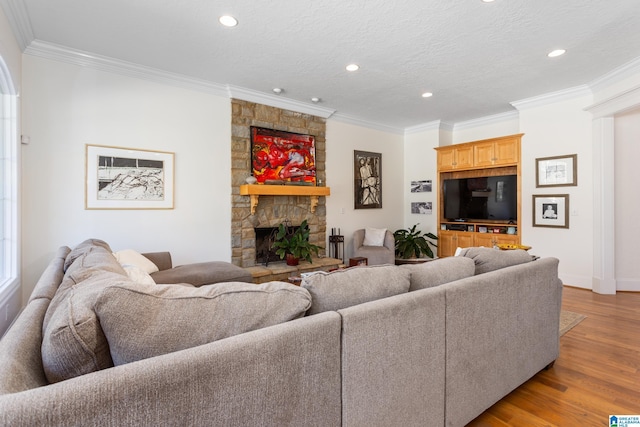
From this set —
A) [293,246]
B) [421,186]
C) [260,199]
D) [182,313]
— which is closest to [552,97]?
[421,186]

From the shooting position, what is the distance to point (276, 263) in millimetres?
4844

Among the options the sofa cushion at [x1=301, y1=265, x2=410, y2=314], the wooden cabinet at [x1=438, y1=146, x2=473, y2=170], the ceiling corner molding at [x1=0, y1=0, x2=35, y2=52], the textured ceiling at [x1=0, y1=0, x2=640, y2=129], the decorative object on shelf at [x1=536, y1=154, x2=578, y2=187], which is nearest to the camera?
the sofa cushion at [x1=301, y1=265, x2=410, y2=314]

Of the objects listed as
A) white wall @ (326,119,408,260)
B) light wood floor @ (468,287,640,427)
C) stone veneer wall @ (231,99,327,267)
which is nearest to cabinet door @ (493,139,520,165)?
white wall @ (326,119,408,260)

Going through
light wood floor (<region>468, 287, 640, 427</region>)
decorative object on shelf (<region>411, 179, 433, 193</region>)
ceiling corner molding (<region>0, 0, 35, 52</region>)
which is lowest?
light wood floor (<region>468, 287, 640, 427</region>)

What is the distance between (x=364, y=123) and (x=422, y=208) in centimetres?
207

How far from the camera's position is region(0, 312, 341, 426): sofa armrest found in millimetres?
712

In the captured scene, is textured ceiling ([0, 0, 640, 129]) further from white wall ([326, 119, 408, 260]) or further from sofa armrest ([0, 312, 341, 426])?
sofa armrest ([0, 312, 341, 426])

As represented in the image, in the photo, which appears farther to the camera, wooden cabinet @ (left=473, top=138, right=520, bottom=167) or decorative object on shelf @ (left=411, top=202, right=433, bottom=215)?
decorative object on shelf @ (left=411, top=202, right=433, bottom=215)

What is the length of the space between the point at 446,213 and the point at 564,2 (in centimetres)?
401

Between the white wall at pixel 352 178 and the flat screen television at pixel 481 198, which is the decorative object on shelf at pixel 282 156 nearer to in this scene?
the white wall at pixel 352 178

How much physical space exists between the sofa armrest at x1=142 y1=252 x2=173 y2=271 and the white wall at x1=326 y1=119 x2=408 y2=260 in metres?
2.71

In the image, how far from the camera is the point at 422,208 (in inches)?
256

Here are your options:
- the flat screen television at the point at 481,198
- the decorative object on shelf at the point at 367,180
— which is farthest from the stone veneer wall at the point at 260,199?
the flat screen television at the point at 481,198

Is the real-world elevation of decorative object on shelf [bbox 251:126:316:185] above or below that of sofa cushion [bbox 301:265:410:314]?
above
